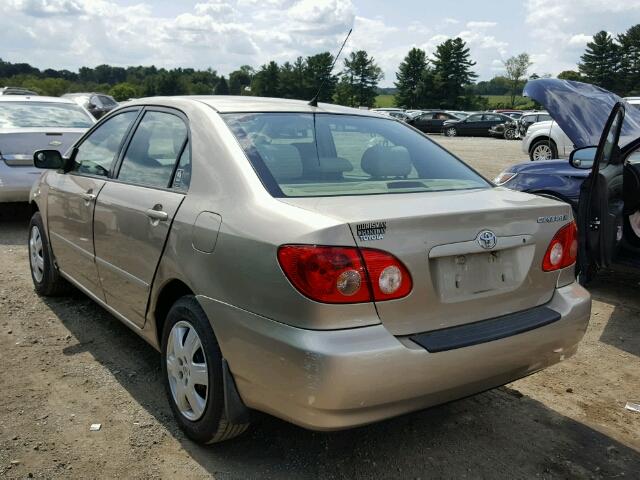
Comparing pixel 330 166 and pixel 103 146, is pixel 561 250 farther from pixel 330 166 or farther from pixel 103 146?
pixel 103 146

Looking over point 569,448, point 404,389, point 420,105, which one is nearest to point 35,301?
point 404,389

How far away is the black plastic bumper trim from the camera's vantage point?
95.3 inches

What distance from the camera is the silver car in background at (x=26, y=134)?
24.2 ft

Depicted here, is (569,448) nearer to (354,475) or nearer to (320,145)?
(354,475)

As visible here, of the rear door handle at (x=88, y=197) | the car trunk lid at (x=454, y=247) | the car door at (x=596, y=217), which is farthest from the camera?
the car door at (x=596, y=217)

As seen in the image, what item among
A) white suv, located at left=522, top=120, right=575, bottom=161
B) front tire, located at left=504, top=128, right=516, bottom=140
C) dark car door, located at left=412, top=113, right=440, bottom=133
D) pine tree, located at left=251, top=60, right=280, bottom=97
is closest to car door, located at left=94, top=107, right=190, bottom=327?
white suv, located at left=522, top=120, right=575, bottom=161

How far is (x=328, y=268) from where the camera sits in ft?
7.39

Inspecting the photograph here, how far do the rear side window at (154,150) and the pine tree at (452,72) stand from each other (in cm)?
7887

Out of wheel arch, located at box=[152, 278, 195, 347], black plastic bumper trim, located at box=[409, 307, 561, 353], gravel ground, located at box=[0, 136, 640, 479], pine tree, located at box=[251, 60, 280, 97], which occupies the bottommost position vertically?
gravel ground, located at box=[0, 136, 640, 479]

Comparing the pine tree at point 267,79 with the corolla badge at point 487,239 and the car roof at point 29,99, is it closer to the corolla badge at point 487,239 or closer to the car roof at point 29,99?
the car roof at point 29,99

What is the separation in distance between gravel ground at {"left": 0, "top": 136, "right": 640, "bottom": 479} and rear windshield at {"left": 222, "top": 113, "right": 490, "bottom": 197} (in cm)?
110

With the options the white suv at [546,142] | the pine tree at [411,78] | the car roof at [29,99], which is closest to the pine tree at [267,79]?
the white suv at [546,142]

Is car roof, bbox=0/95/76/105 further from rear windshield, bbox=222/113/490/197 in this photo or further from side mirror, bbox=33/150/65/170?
rear windshield, bbox=222/113/490/197

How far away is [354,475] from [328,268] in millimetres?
1043
